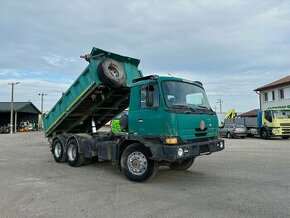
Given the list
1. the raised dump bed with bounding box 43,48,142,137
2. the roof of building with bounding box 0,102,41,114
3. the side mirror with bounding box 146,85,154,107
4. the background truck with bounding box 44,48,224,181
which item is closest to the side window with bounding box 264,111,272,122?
the raised dump bed with bounding box 43,48,142,137

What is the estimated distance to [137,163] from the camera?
8.48 meters

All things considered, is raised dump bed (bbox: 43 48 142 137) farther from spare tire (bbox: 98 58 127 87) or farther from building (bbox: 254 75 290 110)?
building (bbox: 254 75 290 110)

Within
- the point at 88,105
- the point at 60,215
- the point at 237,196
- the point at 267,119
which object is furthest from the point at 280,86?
the point at 60,215

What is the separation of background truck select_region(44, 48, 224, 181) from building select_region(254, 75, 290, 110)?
92.4 ft

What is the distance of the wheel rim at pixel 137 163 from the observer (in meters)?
8.37

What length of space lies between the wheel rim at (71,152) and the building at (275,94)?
28.3 m

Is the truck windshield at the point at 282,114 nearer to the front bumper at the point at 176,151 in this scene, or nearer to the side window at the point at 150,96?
the front bumper at the point at 176,151

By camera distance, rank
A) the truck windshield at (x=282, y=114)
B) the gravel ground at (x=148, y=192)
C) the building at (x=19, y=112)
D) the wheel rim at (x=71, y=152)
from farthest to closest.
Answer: the building at (x=19, y=112), the truck windshield at (x=282, y=114), the wheel rim at (x=71, y=152), the gravel ground at (x=148, y=192)

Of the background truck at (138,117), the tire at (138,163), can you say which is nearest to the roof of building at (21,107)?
the background truck at (138,117)

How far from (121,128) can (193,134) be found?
84.4 inches

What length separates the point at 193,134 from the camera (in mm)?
8086

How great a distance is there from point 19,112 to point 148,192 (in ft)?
178

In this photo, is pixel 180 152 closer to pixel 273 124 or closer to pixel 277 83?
pixel 273 124

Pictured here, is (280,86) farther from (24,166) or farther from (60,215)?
(60,215)
